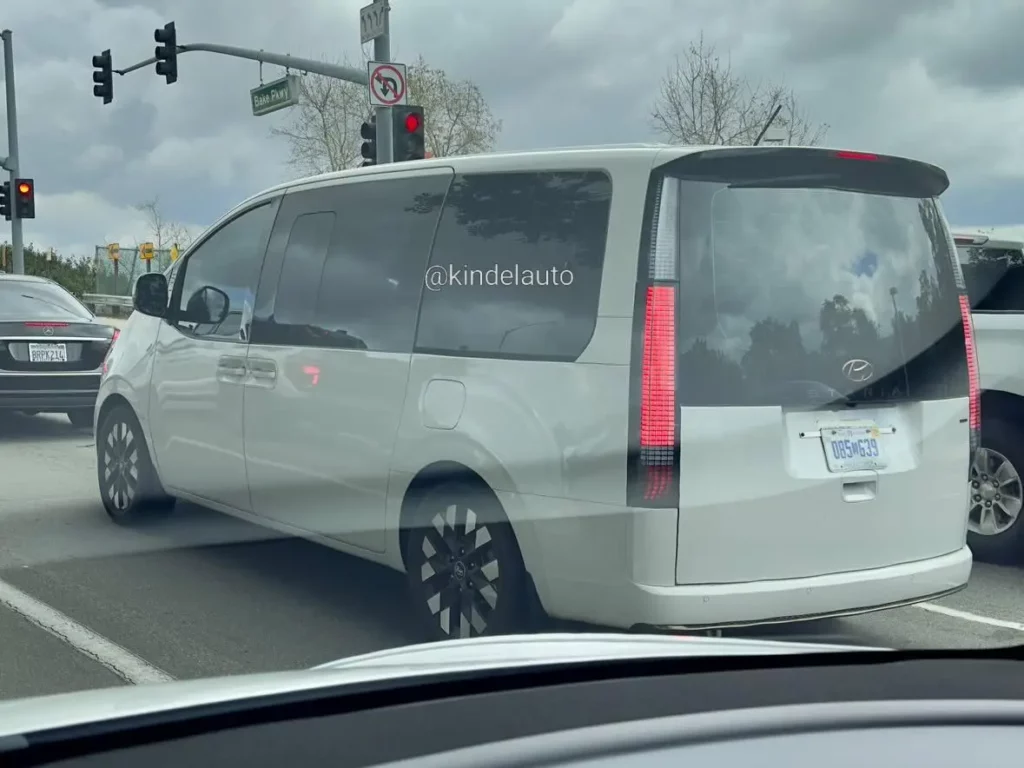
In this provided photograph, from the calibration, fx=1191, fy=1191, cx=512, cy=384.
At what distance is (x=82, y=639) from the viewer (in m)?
4.82

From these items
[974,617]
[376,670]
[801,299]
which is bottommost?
[974,617]

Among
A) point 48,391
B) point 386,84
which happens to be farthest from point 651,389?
point 386,84

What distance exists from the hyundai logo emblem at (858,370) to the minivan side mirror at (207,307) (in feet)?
10.5

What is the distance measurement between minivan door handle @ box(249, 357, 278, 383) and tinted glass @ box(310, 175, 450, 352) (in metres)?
0.37

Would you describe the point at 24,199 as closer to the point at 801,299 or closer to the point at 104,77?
the point at 104,77

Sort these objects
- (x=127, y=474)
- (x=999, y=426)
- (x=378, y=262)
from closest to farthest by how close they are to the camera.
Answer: (x=378, y=262), (x=999, y=426), (x=127, y=474)

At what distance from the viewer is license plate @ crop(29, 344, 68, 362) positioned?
436 inches

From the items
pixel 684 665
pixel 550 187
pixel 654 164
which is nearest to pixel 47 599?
pixel 550 187

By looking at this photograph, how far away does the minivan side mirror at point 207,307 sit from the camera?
235 inches

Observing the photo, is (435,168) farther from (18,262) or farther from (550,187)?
(18,262)

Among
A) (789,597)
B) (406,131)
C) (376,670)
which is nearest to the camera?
(376,670)

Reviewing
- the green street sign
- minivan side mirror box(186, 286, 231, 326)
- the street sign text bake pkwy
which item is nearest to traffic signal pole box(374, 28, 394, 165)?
the street sign text bake pkwy

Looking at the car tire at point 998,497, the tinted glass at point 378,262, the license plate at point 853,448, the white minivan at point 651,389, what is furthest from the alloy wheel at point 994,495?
the tinted glass at point 378,262

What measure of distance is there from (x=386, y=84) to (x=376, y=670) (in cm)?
1435
